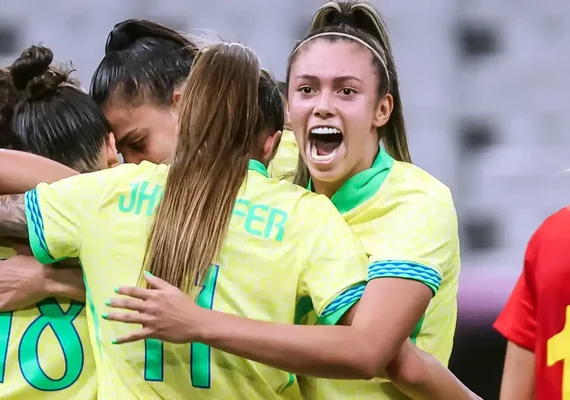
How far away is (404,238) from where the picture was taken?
60.0 inches

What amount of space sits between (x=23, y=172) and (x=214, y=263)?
1.23 ft

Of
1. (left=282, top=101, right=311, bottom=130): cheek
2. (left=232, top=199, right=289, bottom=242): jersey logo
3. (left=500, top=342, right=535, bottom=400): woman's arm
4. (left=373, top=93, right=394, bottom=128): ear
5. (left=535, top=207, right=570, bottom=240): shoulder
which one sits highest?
(left=373, top=93, right=394, bottom=128): ear

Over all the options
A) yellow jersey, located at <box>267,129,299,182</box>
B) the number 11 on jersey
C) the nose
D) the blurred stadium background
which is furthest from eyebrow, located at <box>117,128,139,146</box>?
the blurred stadium background

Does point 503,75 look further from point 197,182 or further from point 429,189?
point 197,182

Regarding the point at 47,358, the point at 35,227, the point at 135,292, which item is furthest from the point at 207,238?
the point at 47,358

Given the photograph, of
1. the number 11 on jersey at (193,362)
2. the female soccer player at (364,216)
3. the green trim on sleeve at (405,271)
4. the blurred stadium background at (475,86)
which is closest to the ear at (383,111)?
the female soccer player at (364,216)

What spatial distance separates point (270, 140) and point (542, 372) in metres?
0.61

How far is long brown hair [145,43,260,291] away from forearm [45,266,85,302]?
0.20m

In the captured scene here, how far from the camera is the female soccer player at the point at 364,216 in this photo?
1381 mm

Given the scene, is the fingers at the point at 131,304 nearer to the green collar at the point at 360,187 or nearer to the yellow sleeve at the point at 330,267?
the yellow sleeve at the point at 330,267

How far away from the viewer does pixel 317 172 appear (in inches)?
66.7

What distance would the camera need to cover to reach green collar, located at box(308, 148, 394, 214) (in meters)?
1.65

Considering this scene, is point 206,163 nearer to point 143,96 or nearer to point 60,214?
point 60,214

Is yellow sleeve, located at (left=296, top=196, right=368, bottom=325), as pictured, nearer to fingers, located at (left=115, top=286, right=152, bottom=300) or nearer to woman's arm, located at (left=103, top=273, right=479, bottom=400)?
woman's arm, located at (left=103, top=273, right=479, bottom=400)
